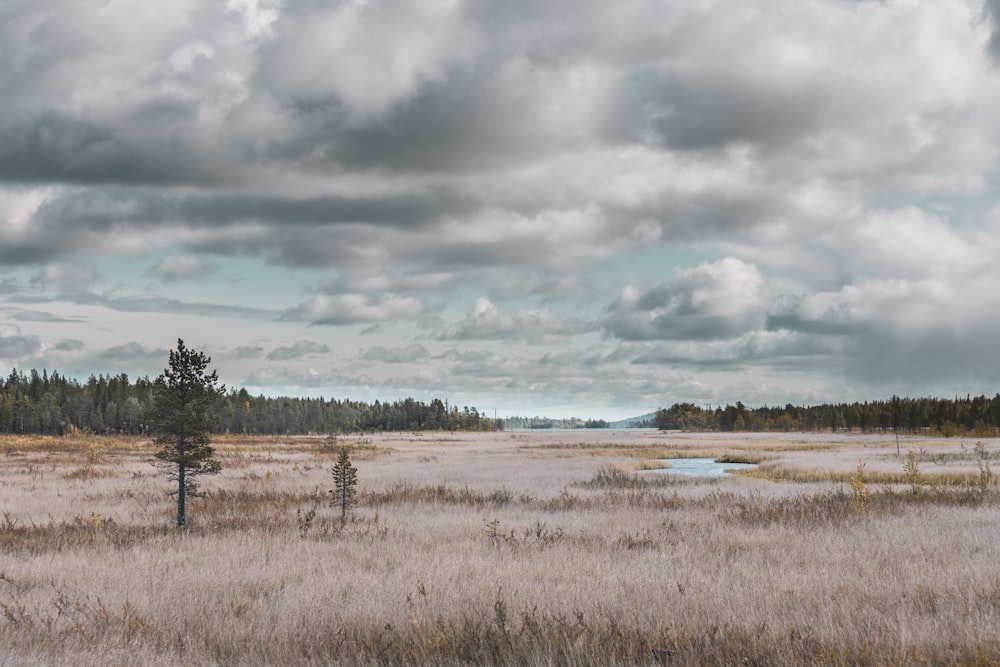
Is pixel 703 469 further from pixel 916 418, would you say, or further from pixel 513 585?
pixel 916 418

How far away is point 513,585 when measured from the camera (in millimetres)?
9195

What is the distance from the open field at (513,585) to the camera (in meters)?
6.43

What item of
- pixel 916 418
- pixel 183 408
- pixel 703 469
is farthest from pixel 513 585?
pixel 916 418

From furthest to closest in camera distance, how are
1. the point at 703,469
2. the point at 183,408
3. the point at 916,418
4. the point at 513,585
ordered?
the point at 916,418 → the point at 703,469 → the point at 183,408 → the point at 513,585

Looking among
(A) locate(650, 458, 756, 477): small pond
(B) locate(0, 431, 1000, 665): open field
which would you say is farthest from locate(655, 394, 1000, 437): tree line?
(B) locate(0, 431, 1000, 665): open field

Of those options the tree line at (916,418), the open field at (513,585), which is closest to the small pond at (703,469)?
the open field at (513,585)

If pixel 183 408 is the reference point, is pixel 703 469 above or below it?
below

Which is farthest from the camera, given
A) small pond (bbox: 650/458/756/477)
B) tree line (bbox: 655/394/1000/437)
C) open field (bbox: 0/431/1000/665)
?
tree line (bbox: 655/394/1000/437)

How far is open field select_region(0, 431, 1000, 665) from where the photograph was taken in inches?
253

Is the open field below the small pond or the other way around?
the other way around

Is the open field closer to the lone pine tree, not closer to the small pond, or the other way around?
the lone pine tree

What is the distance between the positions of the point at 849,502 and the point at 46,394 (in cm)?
A: 16370

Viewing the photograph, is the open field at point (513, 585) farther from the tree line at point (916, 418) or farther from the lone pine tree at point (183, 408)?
the tree line at point (916, 418)

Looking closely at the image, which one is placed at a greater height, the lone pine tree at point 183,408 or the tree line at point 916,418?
the lone pine tree at point 183,408
